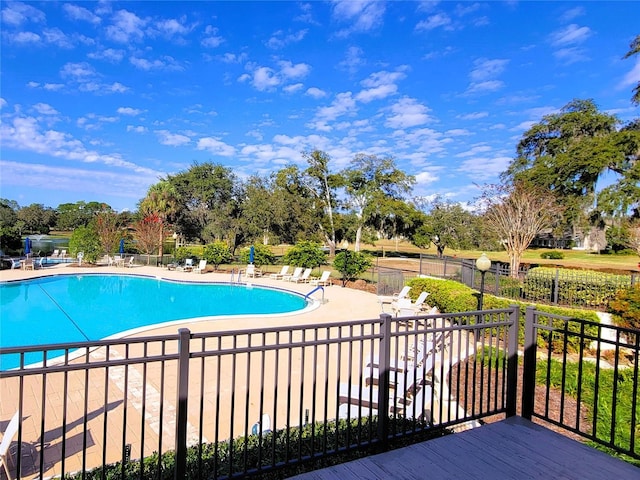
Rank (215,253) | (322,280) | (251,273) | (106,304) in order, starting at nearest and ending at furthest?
1. (106,304)
2. (322,280)
3. (251,273)
4. (215,253)

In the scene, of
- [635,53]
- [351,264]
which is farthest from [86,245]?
[635,53]

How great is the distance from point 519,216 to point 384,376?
49.5 feet

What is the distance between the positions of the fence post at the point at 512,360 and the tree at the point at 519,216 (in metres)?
12.8

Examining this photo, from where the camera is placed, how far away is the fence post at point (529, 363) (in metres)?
3.41

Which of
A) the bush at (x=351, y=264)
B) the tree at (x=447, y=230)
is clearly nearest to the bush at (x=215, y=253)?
the bush at (x=351, y=264)

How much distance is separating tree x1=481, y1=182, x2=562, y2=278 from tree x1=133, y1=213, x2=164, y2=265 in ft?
68.5

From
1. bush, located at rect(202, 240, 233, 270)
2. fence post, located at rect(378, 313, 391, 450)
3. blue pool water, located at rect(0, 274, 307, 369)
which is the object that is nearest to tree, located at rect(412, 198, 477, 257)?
bush, located at rect(202, 240, 233, 270)

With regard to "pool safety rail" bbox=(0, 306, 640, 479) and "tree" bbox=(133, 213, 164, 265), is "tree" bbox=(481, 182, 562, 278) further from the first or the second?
"tree" bbox=(133, 213, 164, 265)

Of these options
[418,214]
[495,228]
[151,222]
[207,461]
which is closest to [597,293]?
[495,228]

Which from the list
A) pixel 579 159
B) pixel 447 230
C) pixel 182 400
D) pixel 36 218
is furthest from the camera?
pixel 36 218

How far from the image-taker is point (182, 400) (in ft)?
7.32

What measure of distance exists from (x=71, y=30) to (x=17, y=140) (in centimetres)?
1051

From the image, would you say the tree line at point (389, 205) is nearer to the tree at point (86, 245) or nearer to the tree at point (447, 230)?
the tree at point (447, 230)

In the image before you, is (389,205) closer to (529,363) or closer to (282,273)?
(282,273)
